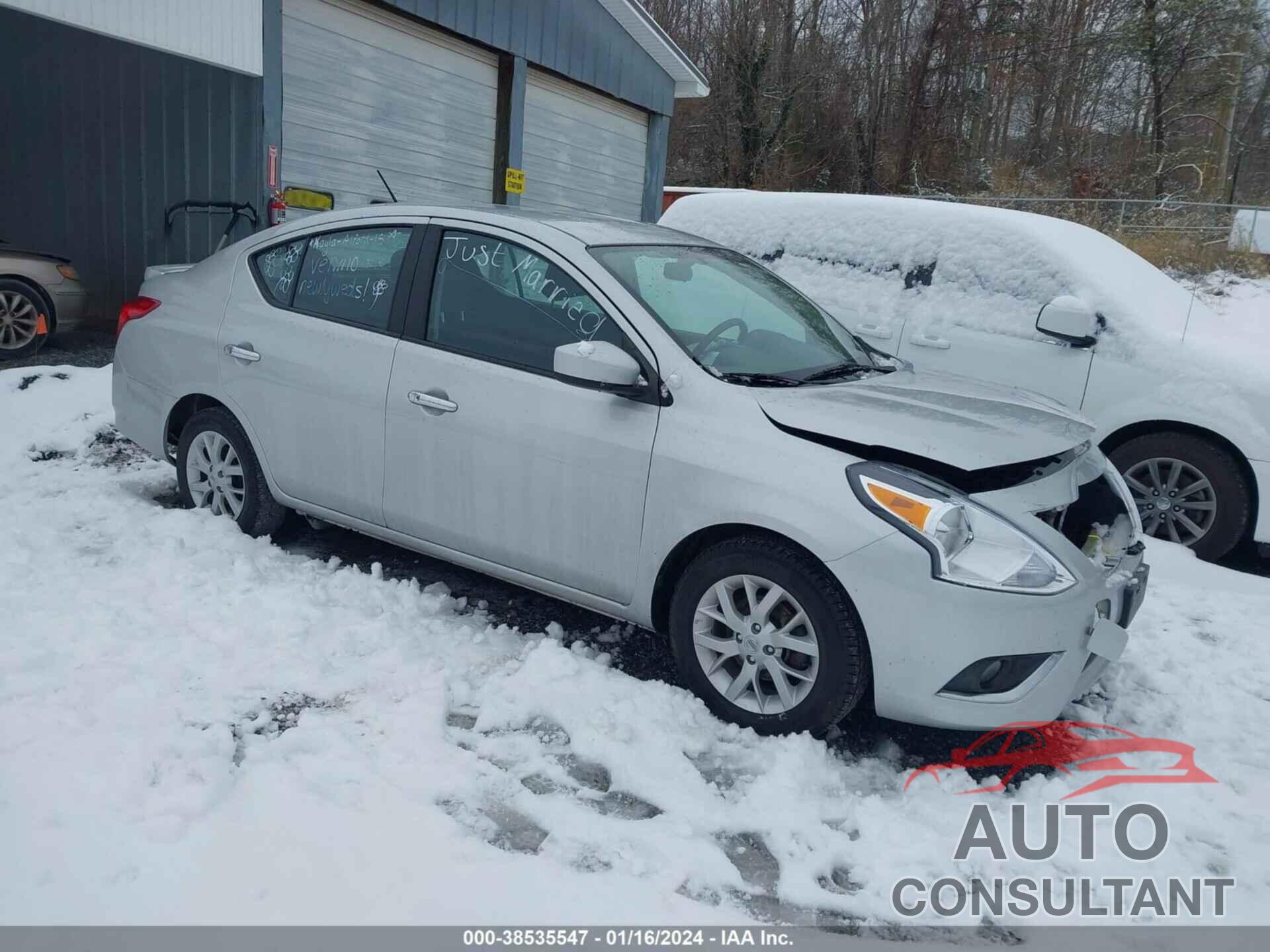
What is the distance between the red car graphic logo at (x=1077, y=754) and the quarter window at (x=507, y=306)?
5.99 feet

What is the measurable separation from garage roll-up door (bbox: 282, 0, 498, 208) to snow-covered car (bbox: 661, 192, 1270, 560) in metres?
4.62

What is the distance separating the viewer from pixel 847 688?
9.96 ft

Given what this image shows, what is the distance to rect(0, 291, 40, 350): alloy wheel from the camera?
828 cm

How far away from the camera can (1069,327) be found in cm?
561

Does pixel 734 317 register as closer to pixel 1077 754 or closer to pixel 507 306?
pixel 507 306

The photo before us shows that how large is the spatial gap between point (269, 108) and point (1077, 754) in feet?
26.9

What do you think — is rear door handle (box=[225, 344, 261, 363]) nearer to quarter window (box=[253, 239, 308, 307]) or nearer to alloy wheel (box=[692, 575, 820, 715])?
quarter window (box=[253, 239, 308, 307])

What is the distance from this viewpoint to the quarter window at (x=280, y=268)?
4.47 meters

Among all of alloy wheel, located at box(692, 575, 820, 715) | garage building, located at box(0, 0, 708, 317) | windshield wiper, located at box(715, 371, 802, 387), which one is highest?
garage building, located at box(0, 0, 708, 317)

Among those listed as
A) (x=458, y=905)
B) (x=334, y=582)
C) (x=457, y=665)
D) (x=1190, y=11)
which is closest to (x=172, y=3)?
(x=334, y=582)

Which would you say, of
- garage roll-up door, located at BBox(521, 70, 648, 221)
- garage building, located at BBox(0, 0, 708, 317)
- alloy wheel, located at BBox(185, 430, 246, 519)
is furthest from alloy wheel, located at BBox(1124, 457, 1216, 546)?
garage roll-up door, located at BBox(521, 70, 648, 221)

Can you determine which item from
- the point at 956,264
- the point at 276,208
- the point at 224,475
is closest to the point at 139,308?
the point at 224,475

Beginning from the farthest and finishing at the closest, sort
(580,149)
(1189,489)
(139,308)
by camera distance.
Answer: (580,149) → (1189,489) → (139,308)

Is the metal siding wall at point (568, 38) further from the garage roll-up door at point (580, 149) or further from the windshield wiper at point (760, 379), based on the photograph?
the windshield wiper at point (760, 379)
